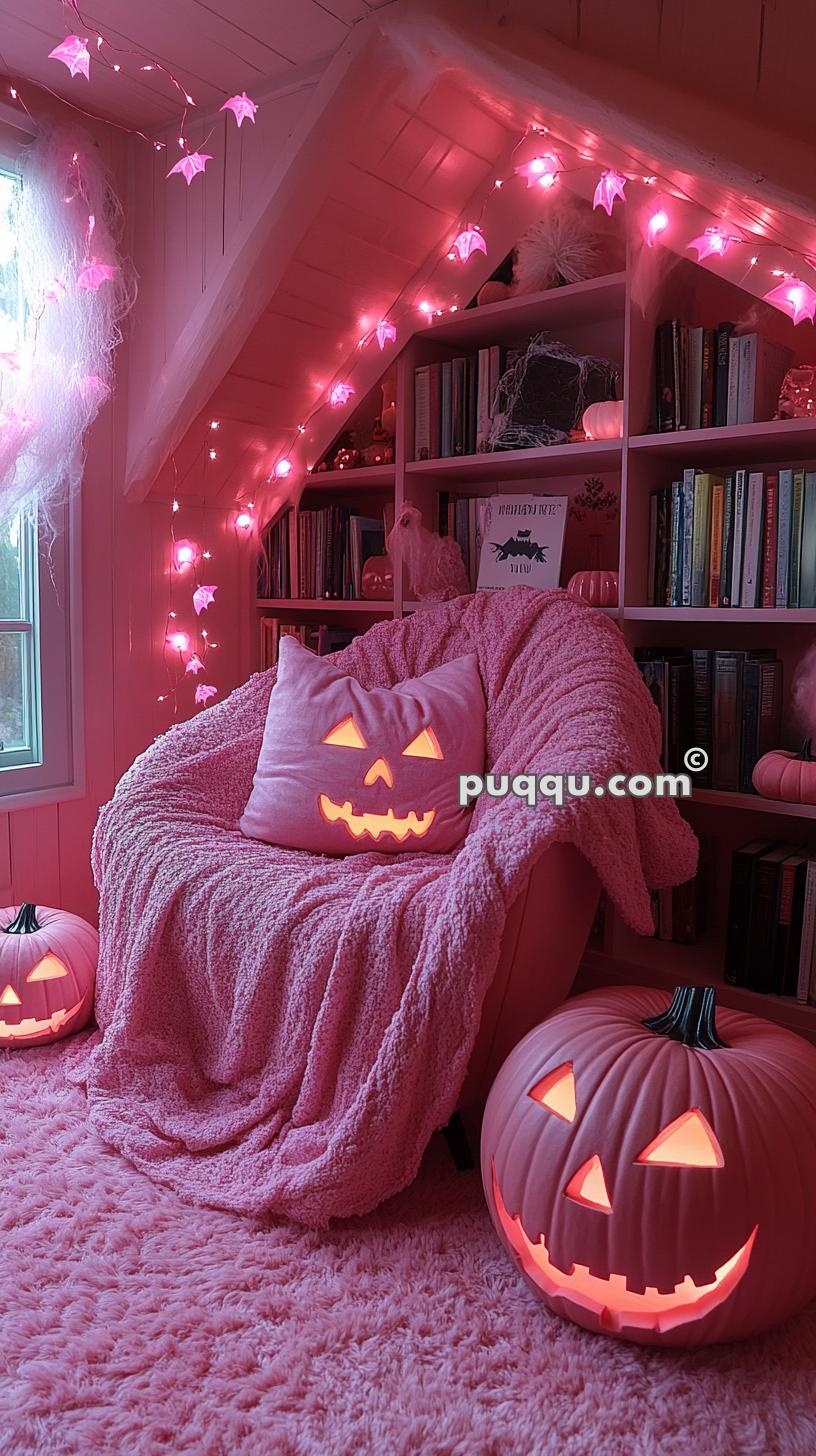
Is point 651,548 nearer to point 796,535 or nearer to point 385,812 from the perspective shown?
point 796,535

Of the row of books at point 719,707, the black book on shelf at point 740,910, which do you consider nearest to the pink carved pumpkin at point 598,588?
the row of books at point 719,707

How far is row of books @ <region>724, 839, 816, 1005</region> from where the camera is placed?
2.00 meters

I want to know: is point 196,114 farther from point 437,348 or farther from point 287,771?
point 287,771

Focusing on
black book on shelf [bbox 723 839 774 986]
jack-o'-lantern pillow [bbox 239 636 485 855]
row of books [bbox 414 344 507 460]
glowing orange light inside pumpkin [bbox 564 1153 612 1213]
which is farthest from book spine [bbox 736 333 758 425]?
glowing orange light inside pumpkin [bbox 564 1153 612 1213]

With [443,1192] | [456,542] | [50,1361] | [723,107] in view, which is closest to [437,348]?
[456,542]

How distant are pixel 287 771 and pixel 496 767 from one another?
1.40 ft

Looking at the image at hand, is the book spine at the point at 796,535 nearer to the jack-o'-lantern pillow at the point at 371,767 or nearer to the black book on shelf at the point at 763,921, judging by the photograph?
the black book on shelf at the point at 763,921

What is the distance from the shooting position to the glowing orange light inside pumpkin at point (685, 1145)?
1215 mm

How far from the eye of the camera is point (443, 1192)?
1.60 m

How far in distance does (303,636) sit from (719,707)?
4.06ft

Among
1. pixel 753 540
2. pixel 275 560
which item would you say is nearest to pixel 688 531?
pixel 753 540

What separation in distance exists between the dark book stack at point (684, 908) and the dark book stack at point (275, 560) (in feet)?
4.41

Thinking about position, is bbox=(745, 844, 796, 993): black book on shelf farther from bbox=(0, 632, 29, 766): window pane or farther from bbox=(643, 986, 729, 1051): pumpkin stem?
bbox=(0, 632, 29, 766): window pane

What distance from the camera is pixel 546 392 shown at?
232cm
